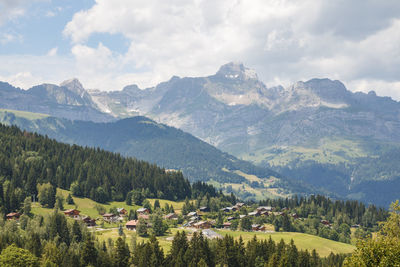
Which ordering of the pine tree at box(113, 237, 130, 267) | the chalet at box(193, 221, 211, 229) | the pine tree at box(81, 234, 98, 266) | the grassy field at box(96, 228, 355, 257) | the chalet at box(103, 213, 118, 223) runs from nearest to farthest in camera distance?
the pine tree at box(81, 234, 98, 266), the pine tree at box(113, 237, 130, 267), the grassy field at box(96, 228, 355, 257), the chalet at box(103, 213, 118, 223), the chalet at box(193, 221, 211, 229)

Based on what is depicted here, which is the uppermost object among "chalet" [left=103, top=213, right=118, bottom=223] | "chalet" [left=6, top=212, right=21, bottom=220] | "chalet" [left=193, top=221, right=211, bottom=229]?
"chalet" [left=6, top=212, right=21, bottom=220]

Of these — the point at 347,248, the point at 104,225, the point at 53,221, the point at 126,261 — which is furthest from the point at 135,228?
the point at 347,248

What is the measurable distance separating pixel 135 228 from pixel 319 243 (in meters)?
83.1

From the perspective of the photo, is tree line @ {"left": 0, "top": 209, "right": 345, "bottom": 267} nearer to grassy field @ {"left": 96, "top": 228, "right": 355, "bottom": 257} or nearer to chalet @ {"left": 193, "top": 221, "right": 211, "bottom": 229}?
grassy field @ {"left": 96, "top": 228, "right": 355, "bottom": 257}

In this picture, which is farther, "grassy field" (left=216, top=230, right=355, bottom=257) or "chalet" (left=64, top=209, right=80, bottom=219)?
"chalet" (left=64, top=209, right=80, bottom=219)

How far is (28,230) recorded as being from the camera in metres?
134

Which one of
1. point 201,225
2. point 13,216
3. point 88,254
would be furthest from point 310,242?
point 13,216

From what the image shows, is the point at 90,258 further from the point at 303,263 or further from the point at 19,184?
the point at 19,184

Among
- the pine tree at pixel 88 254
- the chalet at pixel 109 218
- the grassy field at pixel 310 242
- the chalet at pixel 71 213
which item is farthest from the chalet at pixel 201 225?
the pine tree at pixel 88 254

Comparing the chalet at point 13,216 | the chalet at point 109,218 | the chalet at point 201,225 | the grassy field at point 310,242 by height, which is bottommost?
the grassy field at point 310,242

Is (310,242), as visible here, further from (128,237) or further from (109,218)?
(109,218)

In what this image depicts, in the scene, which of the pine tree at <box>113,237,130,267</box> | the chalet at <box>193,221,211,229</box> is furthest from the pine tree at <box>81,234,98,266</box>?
the chalet at <box>193,221,211,229</box>

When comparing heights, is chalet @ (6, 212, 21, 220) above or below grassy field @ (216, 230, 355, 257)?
above

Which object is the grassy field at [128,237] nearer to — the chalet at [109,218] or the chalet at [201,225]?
the chalet at [109,218]
